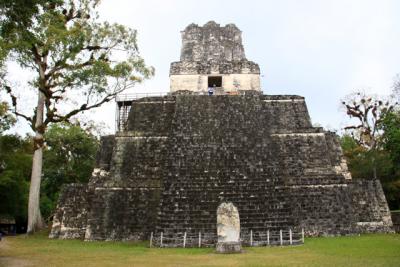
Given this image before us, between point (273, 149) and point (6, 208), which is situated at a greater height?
point (273, 149)

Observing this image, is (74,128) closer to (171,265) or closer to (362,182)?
(362,182)

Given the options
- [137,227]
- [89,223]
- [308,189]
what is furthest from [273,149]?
[89,223]

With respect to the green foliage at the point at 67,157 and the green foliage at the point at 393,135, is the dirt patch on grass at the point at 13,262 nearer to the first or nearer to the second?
the green foliage at the point at 393,135

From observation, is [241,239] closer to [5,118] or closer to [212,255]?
[212,255]

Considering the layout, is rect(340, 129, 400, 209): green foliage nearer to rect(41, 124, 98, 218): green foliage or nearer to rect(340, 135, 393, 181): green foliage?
rect(340, 135, 393, 181): green foliage

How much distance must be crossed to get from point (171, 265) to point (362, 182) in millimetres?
8795

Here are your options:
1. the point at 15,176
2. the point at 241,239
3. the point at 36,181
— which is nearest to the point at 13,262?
the point at 241,239

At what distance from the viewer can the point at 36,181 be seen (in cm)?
1539

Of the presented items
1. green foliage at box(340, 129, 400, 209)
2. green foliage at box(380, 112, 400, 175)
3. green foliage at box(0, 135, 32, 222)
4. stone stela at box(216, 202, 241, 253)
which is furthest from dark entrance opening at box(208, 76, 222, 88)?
stone stela at box(216, 202, 241, 253)

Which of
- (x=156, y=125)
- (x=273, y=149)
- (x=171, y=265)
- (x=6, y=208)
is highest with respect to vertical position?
(x=156, y=125)

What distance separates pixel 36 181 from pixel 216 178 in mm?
7012

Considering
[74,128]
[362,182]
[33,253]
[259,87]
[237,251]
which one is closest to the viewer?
[237,251]

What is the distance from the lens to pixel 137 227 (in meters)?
12.1

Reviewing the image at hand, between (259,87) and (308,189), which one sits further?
(259,87)
